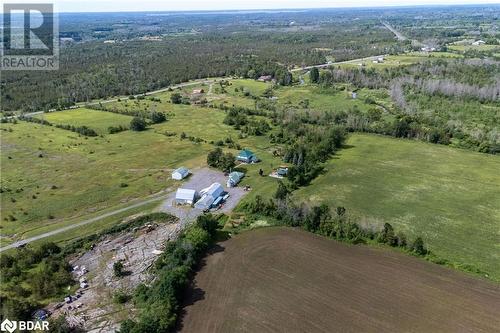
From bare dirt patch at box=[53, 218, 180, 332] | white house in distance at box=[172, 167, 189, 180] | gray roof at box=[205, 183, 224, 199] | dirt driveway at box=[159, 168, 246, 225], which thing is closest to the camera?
bare dirt patch at box=[53, 218, 180, 332]

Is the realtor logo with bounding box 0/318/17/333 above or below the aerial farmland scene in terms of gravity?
below

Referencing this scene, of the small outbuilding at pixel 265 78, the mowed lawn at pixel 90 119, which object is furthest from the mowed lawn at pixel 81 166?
the small outbuilding at pixel 265 78

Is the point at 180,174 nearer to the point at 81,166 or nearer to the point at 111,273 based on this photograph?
the point at 81,166

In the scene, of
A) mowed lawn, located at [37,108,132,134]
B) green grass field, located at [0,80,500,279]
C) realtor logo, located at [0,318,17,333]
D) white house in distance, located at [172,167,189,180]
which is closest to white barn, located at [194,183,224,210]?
green grass field, located at [0,80,500,279]

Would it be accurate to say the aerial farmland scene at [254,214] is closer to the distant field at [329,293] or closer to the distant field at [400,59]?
the distant field at [329,293]

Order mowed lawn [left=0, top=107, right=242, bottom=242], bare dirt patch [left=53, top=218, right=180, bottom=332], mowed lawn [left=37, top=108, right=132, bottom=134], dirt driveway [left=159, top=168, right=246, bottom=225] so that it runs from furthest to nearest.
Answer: mowed lawn [left=37, top=108, right=132, bottom=134]
mowed lawn [left=0, top=107, right=242, bottom=242]
dirt driveway [left=159, top=168, right=246, bottom=225]
bare dirt patch [left=53, top=218, right=180, bottom=332]

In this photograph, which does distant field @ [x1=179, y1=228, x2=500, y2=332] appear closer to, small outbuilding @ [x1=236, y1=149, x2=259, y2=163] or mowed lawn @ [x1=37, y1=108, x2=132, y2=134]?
small outbuilding @ [x1=236, y1=149, x2=259, y2=163]

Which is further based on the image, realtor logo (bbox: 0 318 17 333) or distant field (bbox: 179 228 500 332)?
distant field (bbox: 179 228 500 332)
